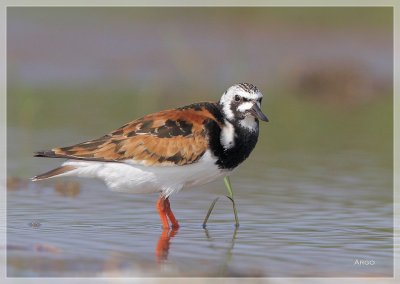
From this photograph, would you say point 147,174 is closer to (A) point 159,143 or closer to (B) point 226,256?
(A) point 159,143

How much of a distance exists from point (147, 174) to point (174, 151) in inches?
15.1

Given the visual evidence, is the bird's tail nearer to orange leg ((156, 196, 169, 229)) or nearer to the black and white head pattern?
orange leg ((156, 196, 169, 229))

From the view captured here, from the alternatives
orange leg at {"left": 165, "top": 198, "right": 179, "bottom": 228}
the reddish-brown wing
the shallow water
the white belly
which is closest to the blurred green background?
the shallow water

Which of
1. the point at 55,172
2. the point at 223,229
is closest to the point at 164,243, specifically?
the point at 223,229

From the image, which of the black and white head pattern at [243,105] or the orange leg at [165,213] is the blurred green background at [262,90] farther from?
the black and white head pattern at [243,105]

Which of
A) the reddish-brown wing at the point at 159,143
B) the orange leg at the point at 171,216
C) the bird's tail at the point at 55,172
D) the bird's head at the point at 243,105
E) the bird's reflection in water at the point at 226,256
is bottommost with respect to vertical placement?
the bird's reflection in water at the point at 226,256

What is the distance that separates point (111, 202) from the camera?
1193cm

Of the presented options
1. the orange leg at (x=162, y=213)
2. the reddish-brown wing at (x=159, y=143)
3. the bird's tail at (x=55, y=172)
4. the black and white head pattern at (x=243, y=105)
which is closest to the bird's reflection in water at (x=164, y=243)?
the orange leg at (x=162, y=213)

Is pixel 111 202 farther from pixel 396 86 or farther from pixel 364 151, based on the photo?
pixel 396 86

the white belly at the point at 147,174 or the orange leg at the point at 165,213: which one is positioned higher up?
the white belly at the point at 147,174

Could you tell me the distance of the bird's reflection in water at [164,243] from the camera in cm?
901

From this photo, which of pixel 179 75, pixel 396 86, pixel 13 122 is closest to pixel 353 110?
pixel 396 86

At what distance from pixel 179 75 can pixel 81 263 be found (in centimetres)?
1480

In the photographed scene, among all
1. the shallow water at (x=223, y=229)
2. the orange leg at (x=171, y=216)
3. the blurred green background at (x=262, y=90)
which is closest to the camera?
the shallow water at (x=223, y=229)
